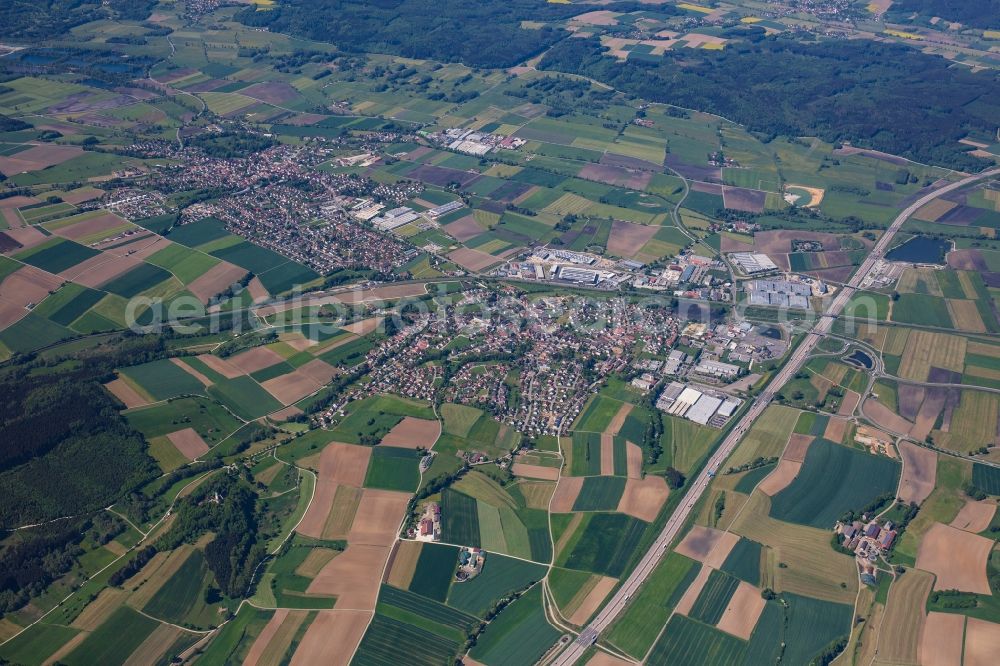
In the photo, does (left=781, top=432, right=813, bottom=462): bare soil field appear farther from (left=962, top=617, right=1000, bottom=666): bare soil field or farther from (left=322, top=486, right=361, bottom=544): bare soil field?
(left=322, top=486, right=361, bottom=544): bare soil field

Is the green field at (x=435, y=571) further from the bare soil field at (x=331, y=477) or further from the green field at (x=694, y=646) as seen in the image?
the green field at (x=694, y=646)

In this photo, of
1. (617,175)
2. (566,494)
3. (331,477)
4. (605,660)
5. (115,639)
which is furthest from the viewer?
(617,175)

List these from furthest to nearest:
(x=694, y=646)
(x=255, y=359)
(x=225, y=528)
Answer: (x=255, y=359), (x=225, y=528), (x=694, y=646)

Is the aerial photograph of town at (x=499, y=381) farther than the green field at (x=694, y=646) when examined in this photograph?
Yes

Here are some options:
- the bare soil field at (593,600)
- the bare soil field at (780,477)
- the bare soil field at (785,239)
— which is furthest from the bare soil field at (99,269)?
the bare soil field at (785,239)

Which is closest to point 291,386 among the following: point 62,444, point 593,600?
point 62,444

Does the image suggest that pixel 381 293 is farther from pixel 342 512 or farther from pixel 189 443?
pixel 342 512

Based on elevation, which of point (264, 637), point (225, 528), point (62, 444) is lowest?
point (264, 637)
